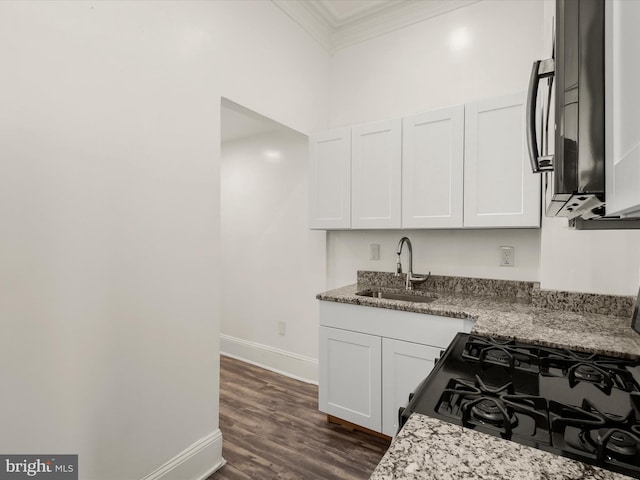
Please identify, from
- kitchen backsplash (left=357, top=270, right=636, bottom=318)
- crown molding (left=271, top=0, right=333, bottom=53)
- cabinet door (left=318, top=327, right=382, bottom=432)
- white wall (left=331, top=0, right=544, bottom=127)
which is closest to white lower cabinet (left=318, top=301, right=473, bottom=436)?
cabinet door (left=318, top=327, right=382, bottom=432)

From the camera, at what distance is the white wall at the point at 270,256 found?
10.4 ft

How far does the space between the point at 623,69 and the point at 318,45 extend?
290cm

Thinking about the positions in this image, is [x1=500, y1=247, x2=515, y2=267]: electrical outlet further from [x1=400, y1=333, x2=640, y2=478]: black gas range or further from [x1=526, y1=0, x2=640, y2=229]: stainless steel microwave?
[x1=526, y1=0, x2=640, y2=229]: stainless steel microwave

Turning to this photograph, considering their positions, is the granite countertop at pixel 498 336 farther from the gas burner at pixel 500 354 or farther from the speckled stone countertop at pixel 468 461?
the gas burner at pixel 500 354

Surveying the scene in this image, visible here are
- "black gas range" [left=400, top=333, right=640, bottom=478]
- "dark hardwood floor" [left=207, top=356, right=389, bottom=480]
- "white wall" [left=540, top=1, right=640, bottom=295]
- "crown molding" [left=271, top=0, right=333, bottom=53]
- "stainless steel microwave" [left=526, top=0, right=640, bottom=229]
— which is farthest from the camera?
"crown molding" [left=271, top=0, right=333, bottom=53]

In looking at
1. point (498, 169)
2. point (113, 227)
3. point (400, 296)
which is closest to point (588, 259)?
point (498, 169)

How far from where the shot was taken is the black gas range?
2.05ft

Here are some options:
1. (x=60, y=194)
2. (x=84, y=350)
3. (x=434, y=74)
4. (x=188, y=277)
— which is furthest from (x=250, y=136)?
(x=84, y=350)

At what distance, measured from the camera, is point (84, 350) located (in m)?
1.39

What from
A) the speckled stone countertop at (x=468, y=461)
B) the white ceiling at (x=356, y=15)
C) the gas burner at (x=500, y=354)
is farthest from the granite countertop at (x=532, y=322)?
the white ceiling at (x=356, y=15)

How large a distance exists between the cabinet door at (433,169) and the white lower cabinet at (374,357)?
27.1 inches

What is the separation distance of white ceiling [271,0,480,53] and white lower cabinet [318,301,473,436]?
7.29ft

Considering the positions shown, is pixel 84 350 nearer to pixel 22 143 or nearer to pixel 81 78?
pixel 22 143

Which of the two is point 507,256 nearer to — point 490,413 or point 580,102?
point 490,413
